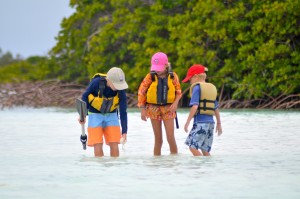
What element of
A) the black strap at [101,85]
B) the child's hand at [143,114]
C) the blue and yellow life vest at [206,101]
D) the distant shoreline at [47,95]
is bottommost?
the distant shoreline at [47,95]

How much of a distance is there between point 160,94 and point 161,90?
0.07 meters

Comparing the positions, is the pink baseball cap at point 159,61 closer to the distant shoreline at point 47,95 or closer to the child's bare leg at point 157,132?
the child's bare leg at point 157,132

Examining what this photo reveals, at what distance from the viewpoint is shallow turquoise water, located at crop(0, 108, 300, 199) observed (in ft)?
28.6

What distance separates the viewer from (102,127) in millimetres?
10695

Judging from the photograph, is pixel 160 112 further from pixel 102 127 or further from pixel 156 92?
pixel 102 127

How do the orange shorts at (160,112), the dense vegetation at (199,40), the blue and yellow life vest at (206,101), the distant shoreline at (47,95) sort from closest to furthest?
1. the blue and yellow life vest at (206,101)
2. the orange shorts at (160,112)
3. the dense vegetation at (199,40)
4. the distant shoreline at (47,95)

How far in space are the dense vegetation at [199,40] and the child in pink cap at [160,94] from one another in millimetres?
13734

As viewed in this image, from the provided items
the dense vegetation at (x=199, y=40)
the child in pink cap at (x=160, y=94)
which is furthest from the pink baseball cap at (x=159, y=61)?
the dense vegetation at (x=199, y=40)

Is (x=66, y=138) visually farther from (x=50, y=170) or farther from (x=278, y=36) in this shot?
(x=278, y=36)

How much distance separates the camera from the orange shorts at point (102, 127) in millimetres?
10609

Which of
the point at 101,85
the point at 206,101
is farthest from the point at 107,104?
the point at 206,101

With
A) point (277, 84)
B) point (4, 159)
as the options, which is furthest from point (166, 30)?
point (4, 159)

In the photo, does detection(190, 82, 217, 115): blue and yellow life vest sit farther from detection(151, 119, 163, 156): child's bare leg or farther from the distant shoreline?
the distant shoreline

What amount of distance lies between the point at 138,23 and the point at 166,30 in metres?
0.99
